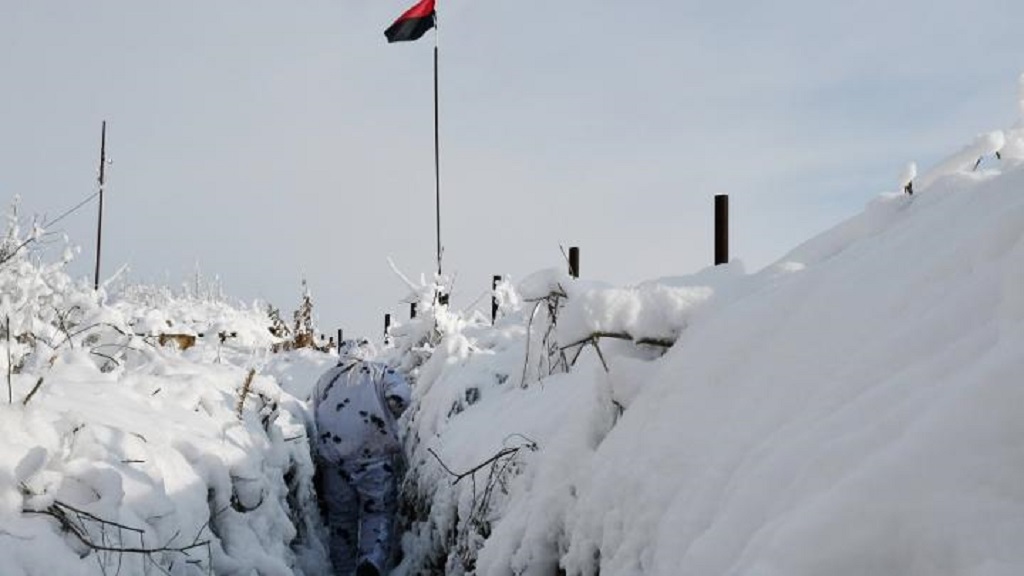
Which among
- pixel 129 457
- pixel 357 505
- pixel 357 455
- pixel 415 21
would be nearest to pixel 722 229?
pixel 357 455

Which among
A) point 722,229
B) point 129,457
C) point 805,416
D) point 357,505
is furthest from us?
point 722,229

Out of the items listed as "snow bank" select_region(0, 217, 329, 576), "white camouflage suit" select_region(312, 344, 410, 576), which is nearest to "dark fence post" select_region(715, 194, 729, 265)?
"white camouflage suit" select_region(312, 344, 410, 576)

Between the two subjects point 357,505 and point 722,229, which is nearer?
point 357,505

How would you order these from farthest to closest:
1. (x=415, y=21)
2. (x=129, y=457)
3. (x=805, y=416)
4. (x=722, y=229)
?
→ (x=415, y=21), (x=722, y=229), (x=129, y=457), (x=805, y=416)

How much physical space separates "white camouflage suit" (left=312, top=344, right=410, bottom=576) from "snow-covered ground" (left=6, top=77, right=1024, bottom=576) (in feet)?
4.15

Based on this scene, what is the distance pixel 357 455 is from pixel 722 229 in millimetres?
4229

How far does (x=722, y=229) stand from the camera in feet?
29.5

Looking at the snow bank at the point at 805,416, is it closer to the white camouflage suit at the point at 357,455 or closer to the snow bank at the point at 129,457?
the snow bank at the point at 129,457

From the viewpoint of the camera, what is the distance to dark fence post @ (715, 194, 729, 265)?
893cm

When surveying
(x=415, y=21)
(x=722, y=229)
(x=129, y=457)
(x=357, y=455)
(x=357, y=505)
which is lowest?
(x=357, y=505)

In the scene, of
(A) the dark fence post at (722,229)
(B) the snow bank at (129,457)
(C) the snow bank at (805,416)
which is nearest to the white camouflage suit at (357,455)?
(B) the snow bank at (129,457)

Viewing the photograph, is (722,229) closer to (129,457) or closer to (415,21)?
(129,457)

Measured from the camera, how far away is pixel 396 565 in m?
6.75

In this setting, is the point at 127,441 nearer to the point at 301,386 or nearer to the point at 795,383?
the point at 795,383
